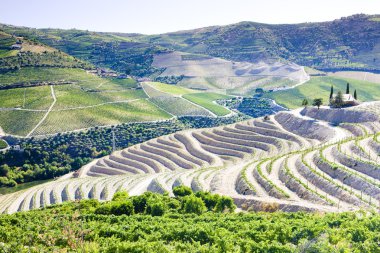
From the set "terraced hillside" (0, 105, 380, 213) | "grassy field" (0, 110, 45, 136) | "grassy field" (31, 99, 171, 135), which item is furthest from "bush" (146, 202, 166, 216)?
"grassy field" (0, 110, 45, 136)

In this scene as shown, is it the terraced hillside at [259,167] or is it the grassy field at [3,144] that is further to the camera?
the grassy field at [3,144]

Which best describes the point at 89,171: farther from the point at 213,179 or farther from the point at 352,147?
the point at 352,147

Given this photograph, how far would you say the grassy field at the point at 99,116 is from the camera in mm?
162188

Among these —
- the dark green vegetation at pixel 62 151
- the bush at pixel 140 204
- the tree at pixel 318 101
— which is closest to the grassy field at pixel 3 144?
the dark green vegetation at pixel 62 151

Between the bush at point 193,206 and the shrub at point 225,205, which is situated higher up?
the bush at point 193,206

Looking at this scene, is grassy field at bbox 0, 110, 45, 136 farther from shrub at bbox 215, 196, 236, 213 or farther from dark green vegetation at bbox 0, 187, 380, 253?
shrub at bbox 215, 196, 236, 213

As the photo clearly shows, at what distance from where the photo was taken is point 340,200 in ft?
190

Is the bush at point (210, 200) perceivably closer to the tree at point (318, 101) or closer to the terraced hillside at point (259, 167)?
the terraced hillside at point (259, 167)

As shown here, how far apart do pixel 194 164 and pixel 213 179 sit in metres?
30.0

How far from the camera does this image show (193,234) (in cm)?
3678

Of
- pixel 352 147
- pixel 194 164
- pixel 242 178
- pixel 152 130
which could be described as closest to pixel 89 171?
pixel 194 164

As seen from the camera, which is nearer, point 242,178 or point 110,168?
point 242,178

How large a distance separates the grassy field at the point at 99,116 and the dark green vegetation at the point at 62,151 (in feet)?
19.4

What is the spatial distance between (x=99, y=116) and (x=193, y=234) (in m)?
Result: 142
